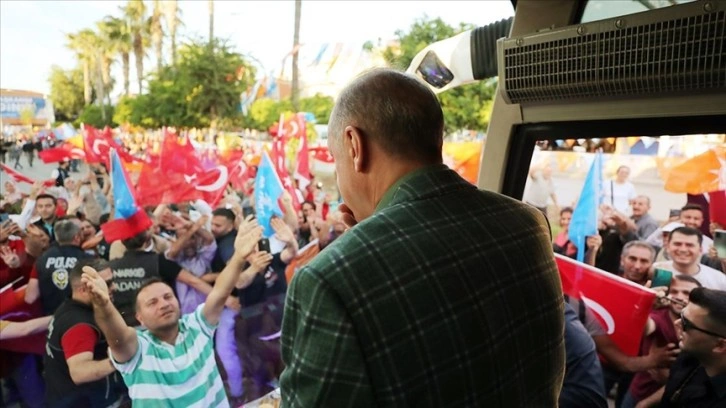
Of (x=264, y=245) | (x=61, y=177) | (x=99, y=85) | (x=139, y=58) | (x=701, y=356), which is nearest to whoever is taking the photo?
(x=701, y=356)

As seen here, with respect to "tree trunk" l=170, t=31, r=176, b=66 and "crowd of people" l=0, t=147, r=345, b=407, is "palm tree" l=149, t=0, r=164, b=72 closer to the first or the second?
"tree trunk" l=170, t=31, r=176, b=66

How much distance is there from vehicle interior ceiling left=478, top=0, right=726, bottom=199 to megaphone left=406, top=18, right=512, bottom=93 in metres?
0.27

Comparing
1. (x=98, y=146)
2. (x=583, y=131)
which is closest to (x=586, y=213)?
(x=583, y=131)

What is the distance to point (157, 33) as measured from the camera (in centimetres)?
583

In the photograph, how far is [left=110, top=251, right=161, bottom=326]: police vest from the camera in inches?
111

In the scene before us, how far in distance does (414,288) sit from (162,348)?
249 centimetres

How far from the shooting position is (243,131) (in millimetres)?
7621

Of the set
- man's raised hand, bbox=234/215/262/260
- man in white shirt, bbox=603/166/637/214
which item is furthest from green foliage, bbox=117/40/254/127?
man in white shirt, bbox=603/166/637/214

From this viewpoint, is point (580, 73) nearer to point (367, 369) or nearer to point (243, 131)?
point (367, 369)

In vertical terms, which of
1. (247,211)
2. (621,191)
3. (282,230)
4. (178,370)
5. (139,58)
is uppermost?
(139,58)

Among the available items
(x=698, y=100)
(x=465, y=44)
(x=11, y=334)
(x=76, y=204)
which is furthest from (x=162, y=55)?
(x=698, y=100)

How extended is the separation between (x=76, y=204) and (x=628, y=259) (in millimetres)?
3244

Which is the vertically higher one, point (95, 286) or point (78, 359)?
point (95, 286)

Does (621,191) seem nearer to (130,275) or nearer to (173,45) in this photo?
(130,275)
